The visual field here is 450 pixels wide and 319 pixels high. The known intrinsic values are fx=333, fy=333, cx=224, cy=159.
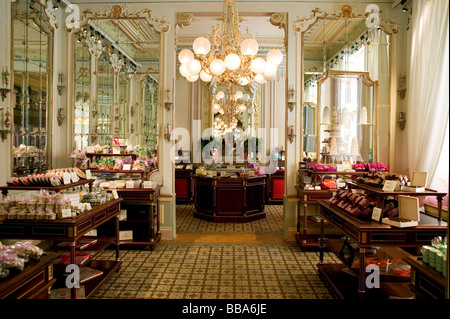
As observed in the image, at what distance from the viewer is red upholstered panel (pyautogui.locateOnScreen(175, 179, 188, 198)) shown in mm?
10172

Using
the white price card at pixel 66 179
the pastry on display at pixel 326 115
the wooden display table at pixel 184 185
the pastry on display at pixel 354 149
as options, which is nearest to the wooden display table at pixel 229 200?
the wooden display table at pixel 184 185

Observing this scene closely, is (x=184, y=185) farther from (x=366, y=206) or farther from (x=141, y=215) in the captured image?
(x=366, y=206)

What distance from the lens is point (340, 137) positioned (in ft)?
20.4

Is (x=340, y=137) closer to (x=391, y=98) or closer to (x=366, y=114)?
(x=366, y=114)

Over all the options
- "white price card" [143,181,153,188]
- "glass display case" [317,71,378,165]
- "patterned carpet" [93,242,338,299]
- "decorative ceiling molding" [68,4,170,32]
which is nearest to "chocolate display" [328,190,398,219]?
"patterned carpet" [93,242,338,299]

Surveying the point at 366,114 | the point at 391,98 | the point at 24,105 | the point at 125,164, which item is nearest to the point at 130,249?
the point at 125,164

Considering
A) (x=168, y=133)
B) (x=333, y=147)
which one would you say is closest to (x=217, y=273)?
(x=168, y=133)

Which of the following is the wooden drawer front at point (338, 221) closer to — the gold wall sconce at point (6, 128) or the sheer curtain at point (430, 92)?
the sheer curtain at point (430, 92)

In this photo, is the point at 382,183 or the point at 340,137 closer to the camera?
the point at 382,183

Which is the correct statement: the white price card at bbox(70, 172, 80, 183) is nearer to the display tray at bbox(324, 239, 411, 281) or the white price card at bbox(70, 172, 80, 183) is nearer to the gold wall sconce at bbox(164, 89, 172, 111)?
the gold wall sconce at bbox(164, 89, 172, 111)

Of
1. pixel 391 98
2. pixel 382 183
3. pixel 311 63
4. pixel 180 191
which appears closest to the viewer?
pixel 382 183

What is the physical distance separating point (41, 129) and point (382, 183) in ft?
16.9

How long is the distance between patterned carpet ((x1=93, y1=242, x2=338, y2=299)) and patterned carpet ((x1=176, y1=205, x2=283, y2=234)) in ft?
3.43

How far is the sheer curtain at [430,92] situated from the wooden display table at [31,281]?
14.8ft
